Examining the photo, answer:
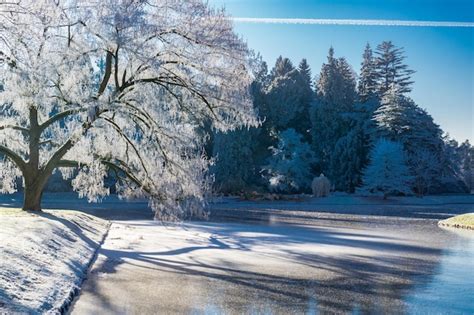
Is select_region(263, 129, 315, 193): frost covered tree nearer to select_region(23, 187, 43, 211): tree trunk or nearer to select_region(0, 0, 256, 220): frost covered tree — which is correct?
select_region(0, 0, 256, 220): frost covered tree

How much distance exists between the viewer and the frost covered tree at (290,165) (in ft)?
156

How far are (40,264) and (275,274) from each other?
14.2 feet

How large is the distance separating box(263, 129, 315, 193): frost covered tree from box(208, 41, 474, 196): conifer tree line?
9cm

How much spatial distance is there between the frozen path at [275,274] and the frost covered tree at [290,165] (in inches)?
1125

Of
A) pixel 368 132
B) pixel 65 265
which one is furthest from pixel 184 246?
pixel 368 132

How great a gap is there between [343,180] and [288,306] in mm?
42090

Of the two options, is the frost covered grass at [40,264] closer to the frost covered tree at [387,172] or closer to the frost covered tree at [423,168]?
the frost covered tree at [387,172]

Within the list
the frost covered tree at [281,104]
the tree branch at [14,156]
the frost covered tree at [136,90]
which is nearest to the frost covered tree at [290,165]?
→ the frost covered tree at [281,104]

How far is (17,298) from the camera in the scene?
21.7ft

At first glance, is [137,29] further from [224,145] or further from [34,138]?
[224,145]

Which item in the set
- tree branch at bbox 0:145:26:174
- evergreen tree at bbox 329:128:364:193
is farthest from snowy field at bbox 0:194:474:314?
evergreen tree at bbox 329:128:364:193

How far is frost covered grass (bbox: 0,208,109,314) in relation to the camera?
22.1 ft

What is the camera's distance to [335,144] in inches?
1986

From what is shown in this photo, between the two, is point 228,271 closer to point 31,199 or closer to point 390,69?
point 31,199
